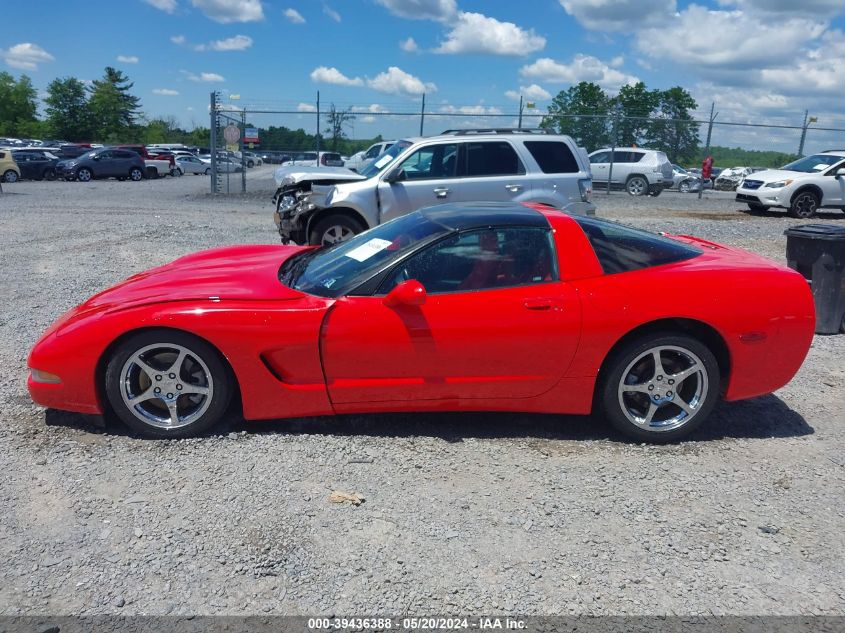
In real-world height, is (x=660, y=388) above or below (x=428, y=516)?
above

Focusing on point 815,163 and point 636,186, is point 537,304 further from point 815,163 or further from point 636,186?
point 636,186

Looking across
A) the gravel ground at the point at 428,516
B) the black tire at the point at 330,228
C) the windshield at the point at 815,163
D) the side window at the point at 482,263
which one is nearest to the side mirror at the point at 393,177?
the black tire at the point at 330,228

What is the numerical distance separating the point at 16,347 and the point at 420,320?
3.68 meters

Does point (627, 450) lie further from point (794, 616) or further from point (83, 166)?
point (83, 166)

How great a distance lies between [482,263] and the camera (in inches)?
158

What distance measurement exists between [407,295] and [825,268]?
4.70 meters

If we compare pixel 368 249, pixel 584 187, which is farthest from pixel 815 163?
pixel 368 249

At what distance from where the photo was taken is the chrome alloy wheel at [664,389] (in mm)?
4000

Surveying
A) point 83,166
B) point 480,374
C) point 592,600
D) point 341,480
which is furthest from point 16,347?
point 83,166

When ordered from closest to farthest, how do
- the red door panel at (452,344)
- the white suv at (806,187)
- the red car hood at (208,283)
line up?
1. the red door panel at (452,344)
2. the red car hood at (208,283)
3. the white suv at (806,187)

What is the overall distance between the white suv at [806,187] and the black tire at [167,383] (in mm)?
16133

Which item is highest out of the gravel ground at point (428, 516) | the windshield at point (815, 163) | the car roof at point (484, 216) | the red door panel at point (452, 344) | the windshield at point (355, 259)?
the windshield at point (815, 163)

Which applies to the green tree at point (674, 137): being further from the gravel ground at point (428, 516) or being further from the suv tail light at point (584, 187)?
the gravel ground at point (428, 516)

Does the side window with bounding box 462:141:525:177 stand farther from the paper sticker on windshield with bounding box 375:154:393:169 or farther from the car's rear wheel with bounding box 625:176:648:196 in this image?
the car's rear wheel with bounding box 625:176:648:196
